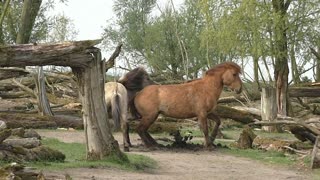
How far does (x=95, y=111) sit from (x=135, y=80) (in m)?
4.26

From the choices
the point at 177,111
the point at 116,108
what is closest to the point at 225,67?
the point at 177,111

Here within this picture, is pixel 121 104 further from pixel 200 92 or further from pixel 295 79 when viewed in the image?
pixel 295 79

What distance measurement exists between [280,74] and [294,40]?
1.31 m

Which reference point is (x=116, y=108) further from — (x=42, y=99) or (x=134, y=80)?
(x=42, y=99)

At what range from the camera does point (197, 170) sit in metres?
11.8

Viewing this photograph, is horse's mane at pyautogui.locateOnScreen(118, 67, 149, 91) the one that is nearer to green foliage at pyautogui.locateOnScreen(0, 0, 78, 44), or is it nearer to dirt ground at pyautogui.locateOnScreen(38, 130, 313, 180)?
dirt ground at pyautogui.locateOnScreen(38, 130, 313, 180)

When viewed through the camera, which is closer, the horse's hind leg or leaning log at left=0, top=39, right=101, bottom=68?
leaning log at left=0, top=39, right=101, bottom=68

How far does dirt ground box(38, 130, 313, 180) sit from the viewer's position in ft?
33.3

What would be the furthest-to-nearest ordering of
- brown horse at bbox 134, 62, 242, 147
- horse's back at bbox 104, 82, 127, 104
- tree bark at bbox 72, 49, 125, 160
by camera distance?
brown horse at bbox 134, 62, 242, 147
horse's back at bbox 104, 82, 127, 104
tree bark at bbox 72, 49, 125, 160

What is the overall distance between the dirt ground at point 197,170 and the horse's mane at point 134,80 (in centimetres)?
182

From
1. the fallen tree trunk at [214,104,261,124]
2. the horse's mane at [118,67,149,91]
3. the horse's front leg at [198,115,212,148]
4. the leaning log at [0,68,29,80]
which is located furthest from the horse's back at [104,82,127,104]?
the fallen tree trunk at [214,104,261,124]

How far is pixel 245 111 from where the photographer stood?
2239 cm

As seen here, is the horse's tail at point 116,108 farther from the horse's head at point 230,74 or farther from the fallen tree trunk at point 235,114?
the fallen tree trunk at point 235,114

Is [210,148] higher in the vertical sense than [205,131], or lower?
lower
